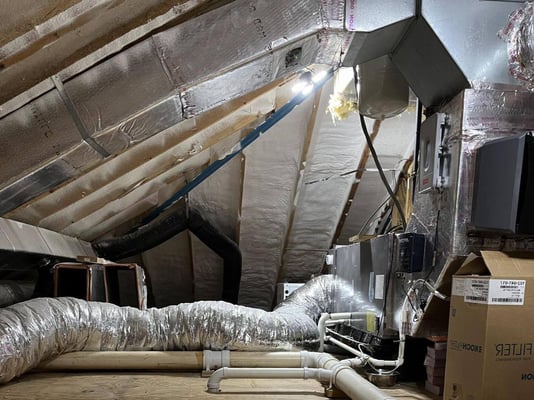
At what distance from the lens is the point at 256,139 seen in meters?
3.21

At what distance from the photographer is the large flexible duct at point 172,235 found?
12.9 ft

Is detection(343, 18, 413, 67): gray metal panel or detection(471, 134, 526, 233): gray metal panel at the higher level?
detection(343, 18, 413, 67): gray metal panel

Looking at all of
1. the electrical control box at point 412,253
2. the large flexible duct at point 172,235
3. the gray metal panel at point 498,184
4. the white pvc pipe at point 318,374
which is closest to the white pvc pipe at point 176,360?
the white pvc pipe at point 318,374

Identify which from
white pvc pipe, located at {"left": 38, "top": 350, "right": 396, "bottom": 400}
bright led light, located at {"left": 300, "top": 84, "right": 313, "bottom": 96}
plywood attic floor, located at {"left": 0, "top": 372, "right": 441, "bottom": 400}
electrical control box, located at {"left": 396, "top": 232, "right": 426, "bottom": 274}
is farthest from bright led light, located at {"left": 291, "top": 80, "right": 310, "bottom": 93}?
plywood attic floor, located at {"left": 0, "top": 372, "right": 441, "bottom": 400}

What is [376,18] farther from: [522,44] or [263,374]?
[263,374]

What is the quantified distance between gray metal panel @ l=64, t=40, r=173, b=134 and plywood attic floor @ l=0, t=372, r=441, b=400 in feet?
3.43

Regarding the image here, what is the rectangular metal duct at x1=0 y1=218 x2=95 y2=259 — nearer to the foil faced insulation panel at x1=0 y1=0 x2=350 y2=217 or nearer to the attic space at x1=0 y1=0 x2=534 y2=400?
the attic space at x1=0 y1=0 x2=534 y2=400

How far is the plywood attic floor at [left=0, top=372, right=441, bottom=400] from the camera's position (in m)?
1.86

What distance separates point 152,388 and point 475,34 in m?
1.92

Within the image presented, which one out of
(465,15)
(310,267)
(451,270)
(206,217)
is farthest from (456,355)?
(310,267)

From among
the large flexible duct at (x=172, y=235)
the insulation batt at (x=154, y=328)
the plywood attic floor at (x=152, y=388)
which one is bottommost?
the plywood attic floor at (x=152, y=388)

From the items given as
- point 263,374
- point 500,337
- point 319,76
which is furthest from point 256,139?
point 500,337

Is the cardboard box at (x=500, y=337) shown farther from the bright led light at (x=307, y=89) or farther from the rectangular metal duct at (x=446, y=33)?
the bright led light at (x=307, y=89)

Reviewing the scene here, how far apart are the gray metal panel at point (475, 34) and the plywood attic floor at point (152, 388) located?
1.29 metres
